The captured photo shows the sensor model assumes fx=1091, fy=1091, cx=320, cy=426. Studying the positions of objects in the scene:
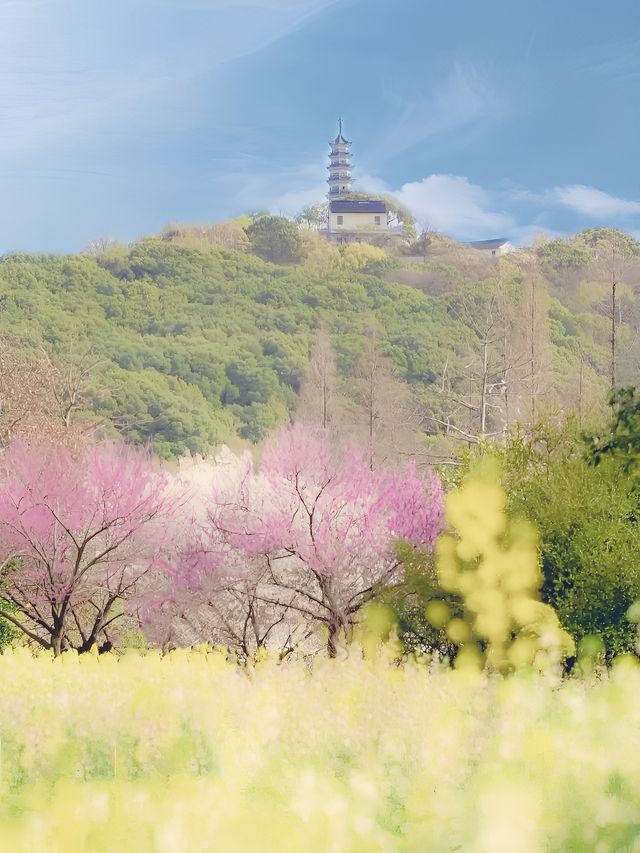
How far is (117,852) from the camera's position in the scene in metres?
3.68

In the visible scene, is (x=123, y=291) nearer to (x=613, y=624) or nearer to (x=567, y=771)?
(x=613, y=624)

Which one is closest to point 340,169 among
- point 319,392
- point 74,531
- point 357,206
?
point 357,206

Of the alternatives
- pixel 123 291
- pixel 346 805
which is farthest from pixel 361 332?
pixel 346 805

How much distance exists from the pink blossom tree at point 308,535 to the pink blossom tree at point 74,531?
88 cm

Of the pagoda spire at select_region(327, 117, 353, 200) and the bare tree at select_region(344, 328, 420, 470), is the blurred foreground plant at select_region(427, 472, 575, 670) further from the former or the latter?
the pagoda spire at select_region(327, 117, 353, 200)

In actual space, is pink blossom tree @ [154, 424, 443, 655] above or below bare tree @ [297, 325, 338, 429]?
below

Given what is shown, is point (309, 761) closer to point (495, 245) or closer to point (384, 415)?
point (384, 415)

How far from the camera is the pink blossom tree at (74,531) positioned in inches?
541

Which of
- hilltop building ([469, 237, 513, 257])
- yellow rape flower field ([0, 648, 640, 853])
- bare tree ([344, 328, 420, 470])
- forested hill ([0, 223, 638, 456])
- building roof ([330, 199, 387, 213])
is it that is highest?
building roof ([330, 199, 387, 213])

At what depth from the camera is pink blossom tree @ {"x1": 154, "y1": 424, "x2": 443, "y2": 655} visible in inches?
507

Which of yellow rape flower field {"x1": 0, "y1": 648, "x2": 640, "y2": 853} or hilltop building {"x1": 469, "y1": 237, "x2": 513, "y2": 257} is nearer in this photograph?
yellow rape flower field {"x1": 0, "y1": 648, "x2": 640, "y2": 853}

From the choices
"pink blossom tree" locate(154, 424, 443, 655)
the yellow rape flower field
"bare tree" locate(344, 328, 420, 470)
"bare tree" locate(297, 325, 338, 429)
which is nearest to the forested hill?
"bare tree" locate(344, 328, 420, 470)

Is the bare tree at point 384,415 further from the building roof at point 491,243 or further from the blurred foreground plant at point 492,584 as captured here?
the building roof at point 491,243

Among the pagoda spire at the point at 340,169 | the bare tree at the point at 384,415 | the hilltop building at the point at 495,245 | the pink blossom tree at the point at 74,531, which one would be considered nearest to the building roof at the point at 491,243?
the hilltop building at the point at 495,245
